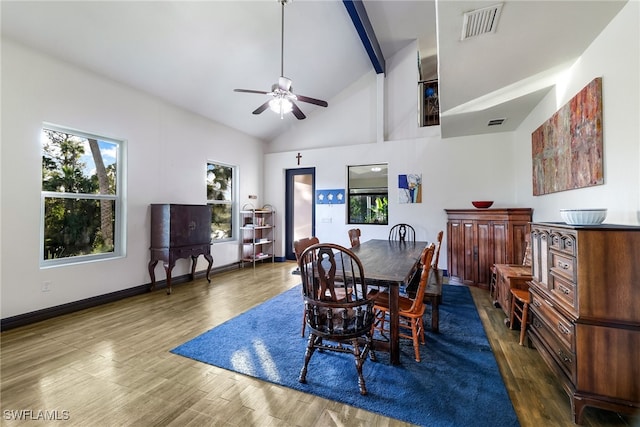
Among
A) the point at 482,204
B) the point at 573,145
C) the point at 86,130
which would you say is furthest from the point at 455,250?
the point at 86,130

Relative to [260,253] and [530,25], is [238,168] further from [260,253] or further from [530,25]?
[530,25]

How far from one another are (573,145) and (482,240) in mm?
1942

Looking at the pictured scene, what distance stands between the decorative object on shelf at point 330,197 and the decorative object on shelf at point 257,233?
3.95ft

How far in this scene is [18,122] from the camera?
286 centimetres

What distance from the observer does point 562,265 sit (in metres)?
1.78

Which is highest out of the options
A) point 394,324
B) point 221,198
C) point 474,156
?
point 474,156

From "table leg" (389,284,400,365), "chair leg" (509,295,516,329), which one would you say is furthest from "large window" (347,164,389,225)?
"table leg" (389,284,400,365)

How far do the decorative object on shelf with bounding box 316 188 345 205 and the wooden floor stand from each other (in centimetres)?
344

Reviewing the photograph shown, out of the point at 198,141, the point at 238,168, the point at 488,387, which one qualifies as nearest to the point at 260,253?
the point at 238,168

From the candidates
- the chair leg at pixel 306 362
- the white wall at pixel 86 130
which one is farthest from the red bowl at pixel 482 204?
the white wall at pixel 86 130

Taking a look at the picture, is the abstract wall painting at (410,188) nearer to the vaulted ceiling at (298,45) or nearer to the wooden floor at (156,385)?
the vaulted ceiling at (298,45)

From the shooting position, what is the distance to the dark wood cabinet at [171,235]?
404 centimetres

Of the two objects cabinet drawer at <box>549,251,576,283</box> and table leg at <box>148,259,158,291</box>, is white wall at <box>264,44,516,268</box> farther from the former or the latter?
cabinet drawer at <box>549,251,576,283</box>

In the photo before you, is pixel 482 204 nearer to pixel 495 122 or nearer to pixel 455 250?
pixel 455 250
